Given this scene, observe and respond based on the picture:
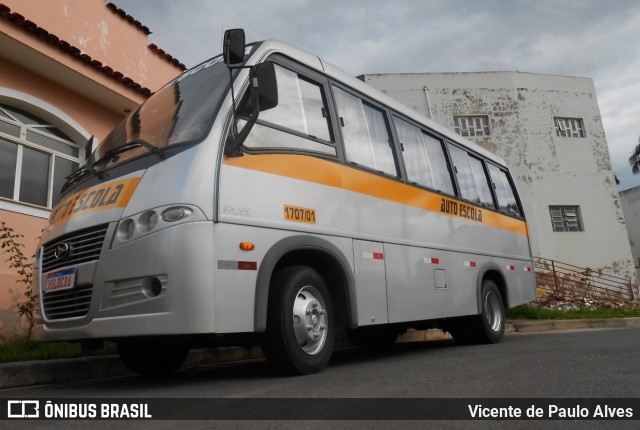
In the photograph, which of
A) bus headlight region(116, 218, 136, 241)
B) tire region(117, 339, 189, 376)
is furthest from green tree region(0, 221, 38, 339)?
bus headlight region(116, 218, 136, 241)

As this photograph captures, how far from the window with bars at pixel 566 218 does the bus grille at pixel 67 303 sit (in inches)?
764

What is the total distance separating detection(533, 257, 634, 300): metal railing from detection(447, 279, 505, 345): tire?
35.1 ft

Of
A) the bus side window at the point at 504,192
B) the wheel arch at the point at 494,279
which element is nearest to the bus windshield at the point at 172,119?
the wheel arch at the point at 494,279

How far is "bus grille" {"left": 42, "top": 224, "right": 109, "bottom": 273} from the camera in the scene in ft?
13.2

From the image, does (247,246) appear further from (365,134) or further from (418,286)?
(418,286)

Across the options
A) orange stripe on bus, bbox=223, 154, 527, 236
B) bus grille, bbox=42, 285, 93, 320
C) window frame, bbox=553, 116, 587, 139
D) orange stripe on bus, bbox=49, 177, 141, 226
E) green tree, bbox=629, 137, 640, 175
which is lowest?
bus grille, bbox=42, 285, 93, 320

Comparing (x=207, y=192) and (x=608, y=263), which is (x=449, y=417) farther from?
(x=608, y=263)

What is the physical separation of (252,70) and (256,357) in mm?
4273

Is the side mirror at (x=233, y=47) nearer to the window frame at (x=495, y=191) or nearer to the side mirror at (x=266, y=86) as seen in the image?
the side mirror at (x=266, y=86)

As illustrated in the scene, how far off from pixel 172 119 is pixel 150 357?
7.40ft

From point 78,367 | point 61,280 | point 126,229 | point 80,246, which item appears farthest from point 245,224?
point 78,367

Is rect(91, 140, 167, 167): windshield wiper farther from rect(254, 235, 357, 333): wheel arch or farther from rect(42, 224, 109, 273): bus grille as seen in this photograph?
rect(254, 235, 357, 333): wheel arch

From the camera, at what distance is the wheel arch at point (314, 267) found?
4027 mm

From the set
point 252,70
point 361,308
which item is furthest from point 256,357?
point 252,70
